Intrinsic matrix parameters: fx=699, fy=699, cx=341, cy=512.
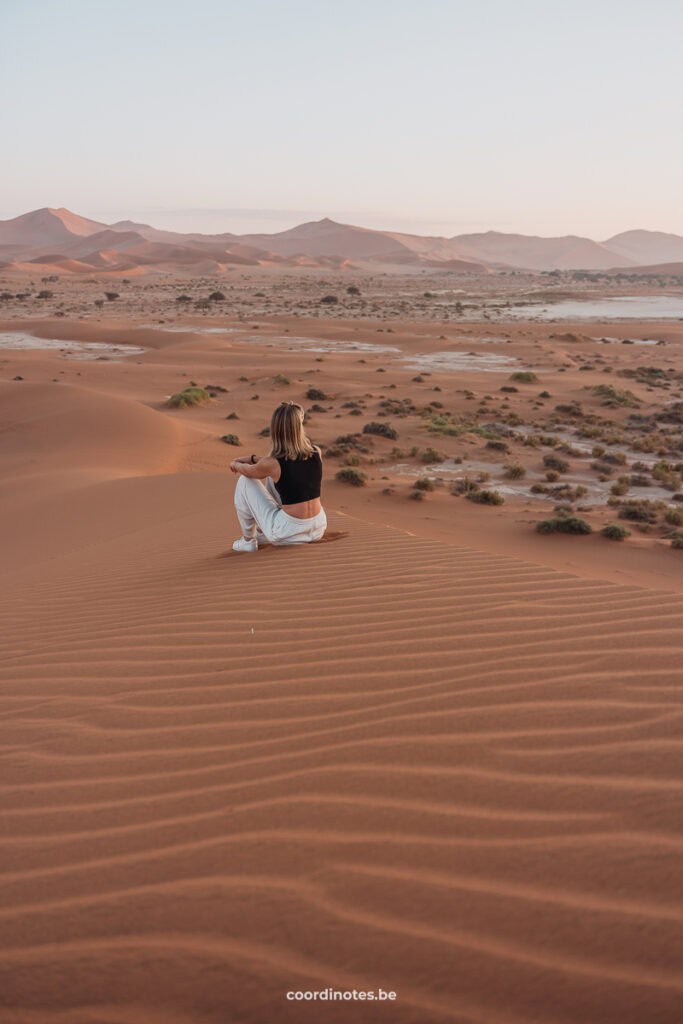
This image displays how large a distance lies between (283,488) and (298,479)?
0.53 ft

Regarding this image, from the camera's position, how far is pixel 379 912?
2.06m

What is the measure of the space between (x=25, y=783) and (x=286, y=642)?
1.48 m

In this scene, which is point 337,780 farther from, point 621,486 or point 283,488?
point 621,486

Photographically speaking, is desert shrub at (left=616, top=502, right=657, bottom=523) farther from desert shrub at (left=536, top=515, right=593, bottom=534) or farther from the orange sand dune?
the orange sand dune

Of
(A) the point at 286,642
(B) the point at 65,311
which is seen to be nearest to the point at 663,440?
(A) the point at 286,642

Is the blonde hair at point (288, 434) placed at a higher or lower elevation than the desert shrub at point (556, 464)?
higher

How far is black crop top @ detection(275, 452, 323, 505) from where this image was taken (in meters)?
5.50

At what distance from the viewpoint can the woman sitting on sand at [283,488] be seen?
5.40 m

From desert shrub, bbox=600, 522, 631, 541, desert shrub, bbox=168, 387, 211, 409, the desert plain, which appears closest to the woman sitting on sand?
the desert plain

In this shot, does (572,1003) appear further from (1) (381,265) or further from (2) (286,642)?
(1) (381,265)

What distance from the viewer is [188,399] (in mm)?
18891

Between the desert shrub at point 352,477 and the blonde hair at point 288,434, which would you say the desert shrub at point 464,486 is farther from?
the blonde hair at point 288,434

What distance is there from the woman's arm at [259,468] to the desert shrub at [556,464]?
826 cm

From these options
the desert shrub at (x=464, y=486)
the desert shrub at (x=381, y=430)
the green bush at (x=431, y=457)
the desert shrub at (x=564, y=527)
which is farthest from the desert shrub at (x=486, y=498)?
the desert shrub at (x=381, y=430)
